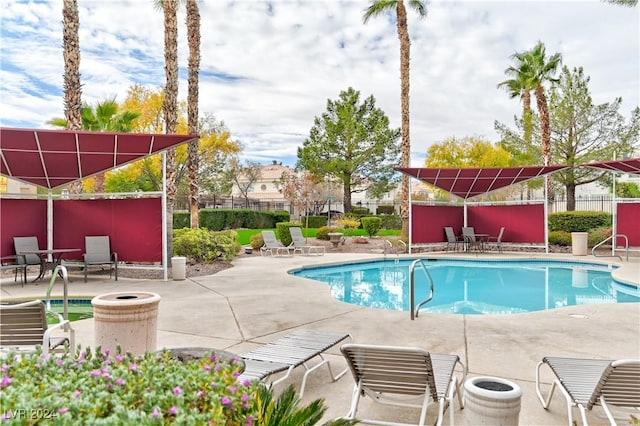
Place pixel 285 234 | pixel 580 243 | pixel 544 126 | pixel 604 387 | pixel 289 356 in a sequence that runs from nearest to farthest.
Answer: pixel 604 387, pixel 289 356, pixel 580 243, pixel 285 234, pixel 544 126

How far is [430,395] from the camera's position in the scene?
11.1 ft

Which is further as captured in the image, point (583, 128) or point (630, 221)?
point (583, 128)

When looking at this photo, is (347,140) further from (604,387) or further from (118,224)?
(604,387)

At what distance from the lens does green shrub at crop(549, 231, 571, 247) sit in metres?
19.3

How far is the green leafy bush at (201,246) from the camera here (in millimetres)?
14172

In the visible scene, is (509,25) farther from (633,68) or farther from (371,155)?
(371,155)

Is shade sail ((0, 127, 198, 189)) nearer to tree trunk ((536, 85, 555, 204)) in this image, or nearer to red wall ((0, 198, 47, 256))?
red wall ((0, 198, 47, 256))

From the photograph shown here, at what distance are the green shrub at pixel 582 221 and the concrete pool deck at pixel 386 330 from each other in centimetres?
1322

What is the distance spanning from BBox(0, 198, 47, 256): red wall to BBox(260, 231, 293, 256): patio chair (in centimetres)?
714

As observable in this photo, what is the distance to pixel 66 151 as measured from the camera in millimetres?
10375

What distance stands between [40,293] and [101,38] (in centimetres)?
1259

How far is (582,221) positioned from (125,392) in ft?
70.8

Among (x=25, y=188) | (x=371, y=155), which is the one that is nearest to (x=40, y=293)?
(x=371, y=155)

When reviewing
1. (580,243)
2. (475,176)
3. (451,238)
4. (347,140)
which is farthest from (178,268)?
(347,140)
